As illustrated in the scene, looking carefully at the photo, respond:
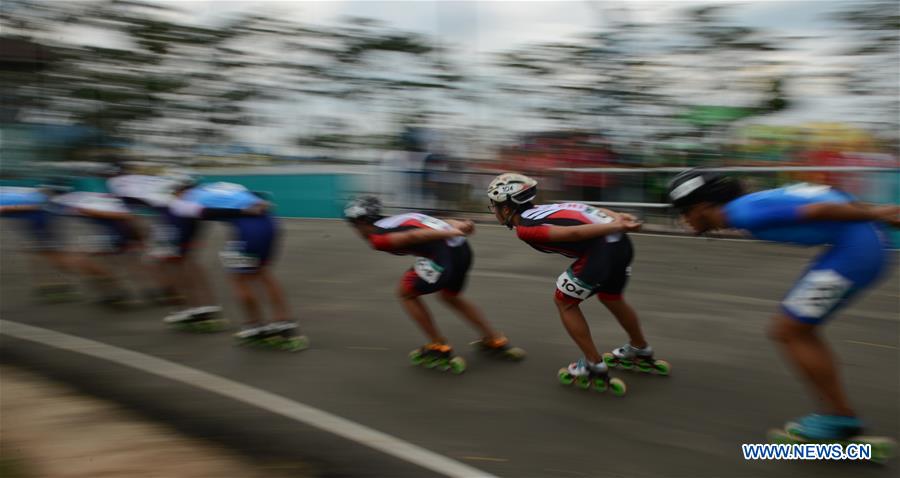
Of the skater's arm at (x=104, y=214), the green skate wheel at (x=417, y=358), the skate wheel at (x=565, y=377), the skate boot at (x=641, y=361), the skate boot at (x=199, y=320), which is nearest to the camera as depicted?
the skate wheel at (x=565, y=377)

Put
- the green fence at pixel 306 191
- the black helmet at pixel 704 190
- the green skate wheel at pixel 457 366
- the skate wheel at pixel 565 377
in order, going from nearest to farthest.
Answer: the black helmet at pixel 704 190, the skate wheel at pixel 565 377, the green skate wheel at pixel 457 366, the green fence at pixel 306 191

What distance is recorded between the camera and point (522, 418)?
15.6 ft

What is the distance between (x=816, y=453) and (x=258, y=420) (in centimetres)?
342

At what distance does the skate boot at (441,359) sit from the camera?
222 inches

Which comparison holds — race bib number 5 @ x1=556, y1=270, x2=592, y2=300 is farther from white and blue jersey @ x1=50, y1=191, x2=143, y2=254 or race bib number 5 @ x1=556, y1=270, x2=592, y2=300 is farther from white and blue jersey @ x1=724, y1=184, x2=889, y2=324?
white and blue jersey @ x1=50, y1=191, x2=143, y2=254

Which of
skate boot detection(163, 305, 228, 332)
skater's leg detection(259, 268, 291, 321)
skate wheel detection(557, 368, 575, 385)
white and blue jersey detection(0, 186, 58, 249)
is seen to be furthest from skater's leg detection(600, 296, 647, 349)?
white and blue jersey detection(0, 186, 58, 249)

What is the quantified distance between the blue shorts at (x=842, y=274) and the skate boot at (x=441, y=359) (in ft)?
8.61

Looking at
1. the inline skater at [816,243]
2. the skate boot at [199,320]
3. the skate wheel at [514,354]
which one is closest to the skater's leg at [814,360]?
the inline skater at [816,243]

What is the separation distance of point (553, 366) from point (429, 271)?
1266 millimetres

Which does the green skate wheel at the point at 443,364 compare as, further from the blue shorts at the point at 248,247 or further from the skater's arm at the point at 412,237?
the blue shorts at the point at 248,247

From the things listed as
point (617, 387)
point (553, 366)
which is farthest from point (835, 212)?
point (553, 366)

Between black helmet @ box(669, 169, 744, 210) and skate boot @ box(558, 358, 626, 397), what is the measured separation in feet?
4.73

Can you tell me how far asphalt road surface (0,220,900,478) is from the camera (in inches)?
169

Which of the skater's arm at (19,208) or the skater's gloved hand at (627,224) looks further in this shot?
the skater's arm at (19,208)
